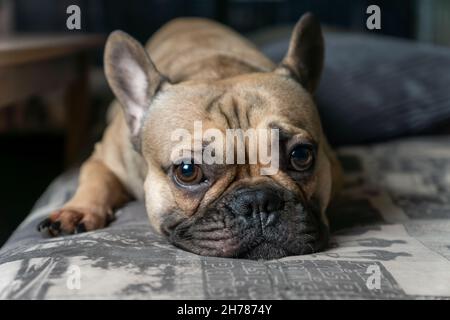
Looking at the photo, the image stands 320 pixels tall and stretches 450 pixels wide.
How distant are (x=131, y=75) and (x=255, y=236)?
656mm

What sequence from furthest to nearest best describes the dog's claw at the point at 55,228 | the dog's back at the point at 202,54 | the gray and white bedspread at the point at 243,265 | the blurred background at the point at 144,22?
the blurred background at the point at 144,22 → the dog's back at the point at 202,54 → the dog's claw at the point at 55,228 → the gray and white bedspread at the point at 243,265

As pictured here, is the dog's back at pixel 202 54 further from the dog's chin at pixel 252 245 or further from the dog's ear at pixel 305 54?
the dog's chin at pixel 252 245

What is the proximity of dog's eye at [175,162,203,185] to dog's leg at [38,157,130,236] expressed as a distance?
0.95ft

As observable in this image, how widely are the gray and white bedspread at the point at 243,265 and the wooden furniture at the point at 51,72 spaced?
0.51 meters

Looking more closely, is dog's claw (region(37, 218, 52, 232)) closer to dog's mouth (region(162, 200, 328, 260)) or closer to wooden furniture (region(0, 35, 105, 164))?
dog's mouth (region(162, 200, 328, 260))

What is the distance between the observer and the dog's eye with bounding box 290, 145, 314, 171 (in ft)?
4.76

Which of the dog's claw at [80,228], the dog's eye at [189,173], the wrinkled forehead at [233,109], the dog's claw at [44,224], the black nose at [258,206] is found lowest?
the dog's claw at [80,228]

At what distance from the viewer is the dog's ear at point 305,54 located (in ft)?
5.63

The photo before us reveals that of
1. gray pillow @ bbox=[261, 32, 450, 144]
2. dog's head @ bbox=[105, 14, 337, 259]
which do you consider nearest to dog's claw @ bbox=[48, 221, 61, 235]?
dog's head @ bbox=[105, 14, 337, 259]

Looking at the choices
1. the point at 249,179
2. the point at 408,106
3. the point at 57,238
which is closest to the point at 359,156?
the point at 408,106

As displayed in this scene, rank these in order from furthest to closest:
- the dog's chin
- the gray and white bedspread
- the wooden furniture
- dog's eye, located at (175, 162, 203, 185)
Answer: the wooden furniture, dog's eye, located at (175, 162, 203, 185), the dog's chin, the gray and white bedspread

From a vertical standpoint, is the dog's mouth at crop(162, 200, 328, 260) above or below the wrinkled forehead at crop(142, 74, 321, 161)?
below

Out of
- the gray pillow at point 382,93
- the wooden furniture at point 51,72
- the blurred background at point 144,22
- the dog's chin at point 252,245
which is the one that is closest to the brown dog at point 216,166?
the dog's chin at point 252,245
